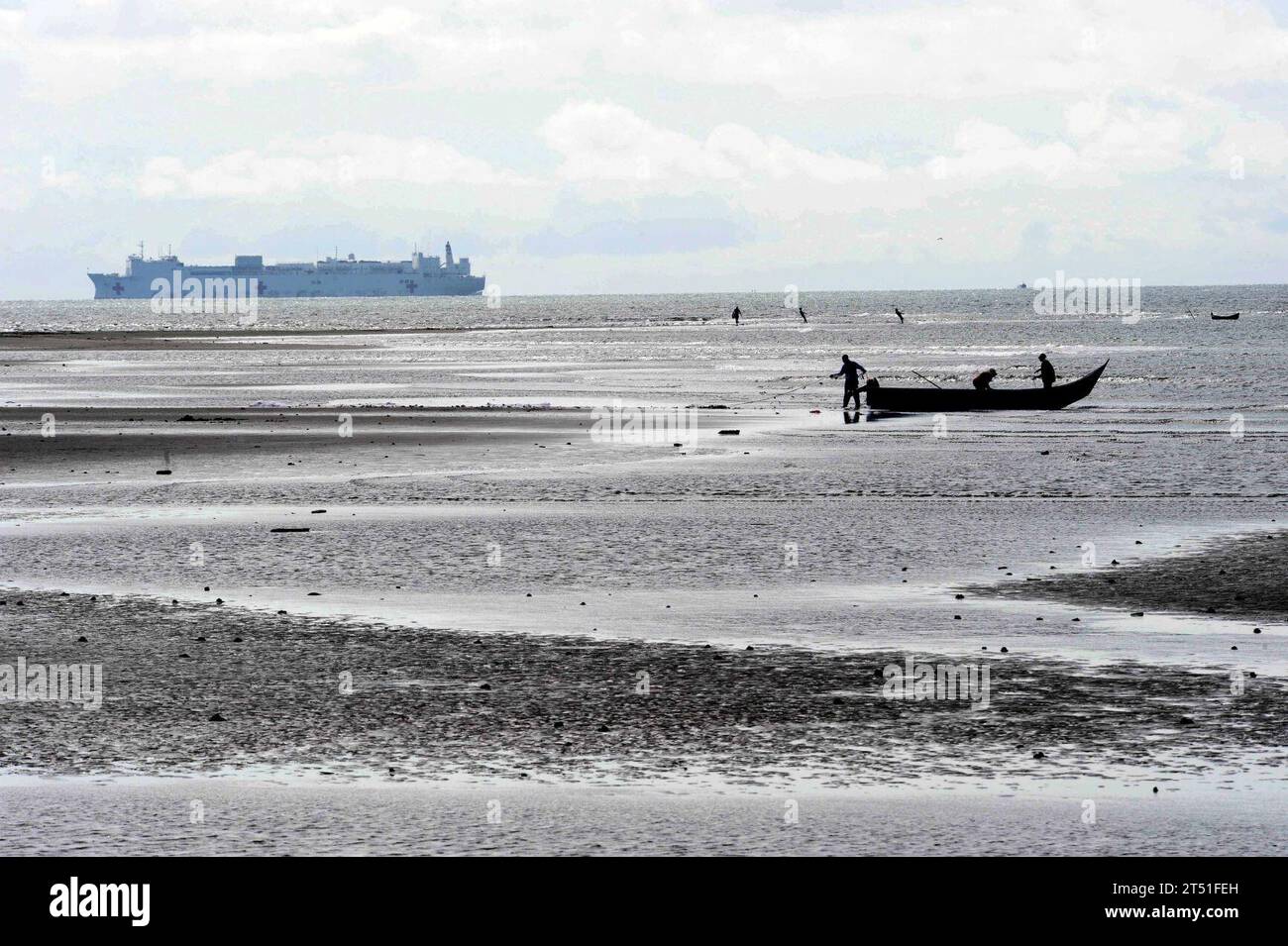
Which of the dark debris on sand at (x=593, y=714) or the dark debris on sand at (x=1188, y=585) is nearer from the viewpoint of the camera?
Result: the dark debris on sand at (x=593, y=714)

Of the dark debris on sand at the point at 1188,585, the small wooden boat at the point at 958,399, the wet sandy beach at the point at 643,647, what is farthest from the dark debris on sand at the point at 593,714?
the small wooden boat at the point at 958,399

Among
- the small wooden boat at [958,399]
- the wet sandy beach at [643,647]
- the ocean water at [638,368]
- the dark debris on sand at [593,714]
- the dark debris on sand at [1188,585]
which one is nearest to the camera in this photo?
the wet sandy beach at [643,647]

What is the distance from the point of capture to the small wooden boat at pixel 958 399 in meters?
48.9

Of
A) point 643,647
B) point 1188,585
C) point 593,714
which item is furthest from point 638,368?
point 593,714

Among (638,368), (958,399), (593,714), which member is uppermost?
(638,368)

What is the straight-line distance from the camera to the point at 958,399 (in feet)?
160

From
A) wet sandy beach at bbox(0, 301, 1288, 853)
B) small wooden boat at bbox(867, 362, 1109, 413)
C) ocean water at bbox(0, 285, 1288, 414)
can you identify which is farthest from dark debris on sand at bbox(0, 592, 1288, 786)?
small wooden boat at bbox(867, 362, 1109, 413)

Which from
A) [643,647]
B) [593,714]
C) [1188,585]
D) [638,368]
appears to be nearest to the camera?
[593,714]

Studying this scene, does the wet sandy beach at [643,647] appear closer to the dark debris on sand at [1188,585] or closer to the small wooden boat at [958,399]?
the dark debris on sand at [1188,585]

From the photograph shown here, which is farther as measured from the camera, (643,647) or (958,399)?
(958,399)

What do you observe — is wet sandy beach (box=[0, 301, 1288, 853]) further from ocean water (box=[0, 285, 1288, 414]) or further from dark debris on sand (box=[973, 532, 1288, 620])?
ocean water (box=[0, 285, 1288, 414])

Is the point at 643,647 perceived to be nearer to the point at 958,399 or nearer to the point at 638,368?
the point at 958,399

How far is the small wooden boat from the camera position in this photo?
48.9 metres
